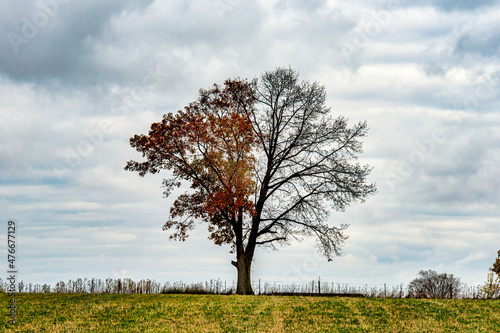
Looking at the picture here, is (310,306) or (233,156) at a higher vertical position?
(233,156)

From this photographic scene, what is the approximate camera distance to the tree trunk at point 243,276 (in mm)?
33969

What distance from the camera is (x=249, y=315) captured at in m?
21.3

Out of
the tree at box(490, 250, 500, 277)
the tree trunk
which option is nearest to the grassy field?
the tree trunk

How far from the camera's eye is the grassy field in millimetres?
19125

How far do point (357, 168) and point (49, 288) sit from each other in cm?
2428

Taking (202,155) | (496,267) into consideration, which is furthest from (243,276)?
(496,267)

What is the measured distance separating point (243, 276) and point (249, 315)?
13019mm

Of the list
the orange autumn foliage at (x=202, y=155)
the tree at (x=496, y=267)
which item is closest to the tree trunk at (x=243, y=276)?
the orange autumn foliage at (x=202, y=155)

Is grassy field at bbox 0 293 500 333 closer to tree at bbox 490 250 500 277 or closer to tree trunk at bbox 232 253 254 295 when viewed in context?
tree trunk at bbox 232 253 254 295

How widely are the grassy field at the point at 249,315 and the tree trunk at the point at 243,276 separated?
22.9ft

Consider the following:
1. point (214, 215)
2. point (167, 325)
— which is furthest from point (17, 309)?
point (214, 215)

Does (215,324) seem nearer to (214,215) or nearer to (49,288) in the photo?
(214,215)

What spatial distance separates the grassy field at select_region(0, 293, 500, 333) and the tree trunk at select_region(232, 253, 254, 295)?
6977mm

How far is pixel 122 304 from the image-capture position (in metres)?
25.3
